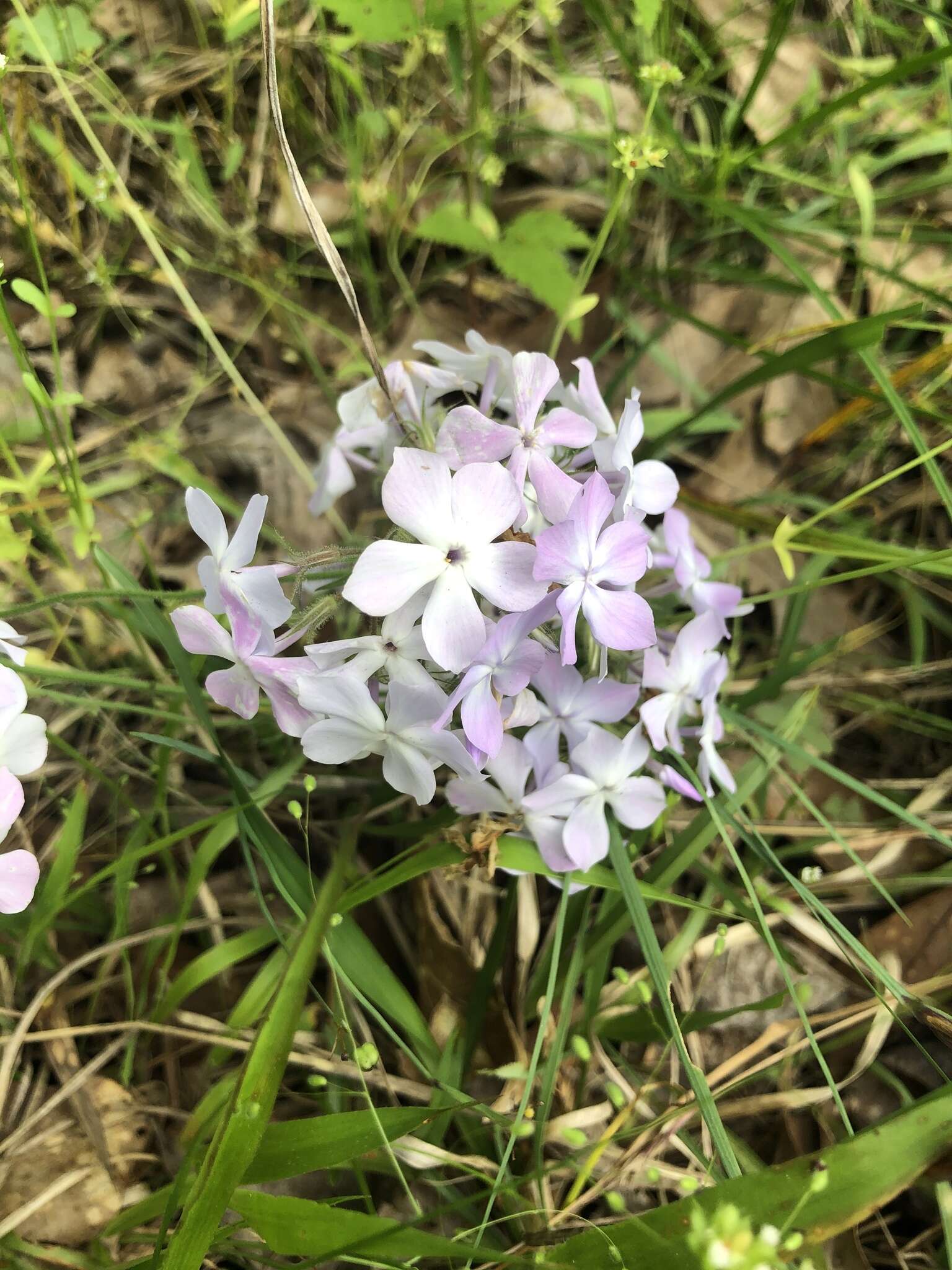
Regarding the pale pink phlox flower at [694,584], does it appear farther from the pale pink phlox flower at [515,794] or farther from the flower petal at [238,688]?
the flower petal at [238,688]

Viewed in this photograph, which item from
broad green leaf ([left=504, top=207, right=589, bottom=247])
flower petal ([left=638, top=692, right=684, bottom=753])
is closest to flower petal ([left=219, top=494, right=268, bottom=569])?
flower petal ([left=638, top=692, right=684, bottom=753])

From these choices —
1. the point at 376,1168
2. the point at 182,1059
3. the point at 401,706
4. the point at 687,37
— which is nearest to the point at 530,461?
the point at 401,706

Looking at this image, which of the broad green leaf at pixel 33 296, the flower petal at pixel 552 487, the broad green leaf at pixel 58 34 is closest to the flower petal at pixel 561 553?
the flower petal at pixel 552 487

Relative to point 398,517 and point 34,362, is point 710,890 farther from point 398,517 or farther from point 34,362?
point 34,362

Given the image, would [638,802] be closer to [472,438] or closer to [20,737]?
[472,438]

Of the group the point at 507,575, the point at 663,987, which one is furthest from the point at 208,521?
the point at 663,987

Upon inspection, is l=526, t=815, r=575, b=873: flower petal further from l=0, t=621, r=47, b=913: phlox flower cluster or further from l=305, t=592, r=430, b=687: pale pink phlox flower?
l=0, t=621, r=47, b=913: phlox flower cluster

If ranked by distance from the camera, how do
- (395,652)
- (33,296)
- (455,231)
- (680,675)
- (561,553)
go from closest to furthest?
(561,553) → (395,652) → (680,675) → (33,296) → (455,231)
